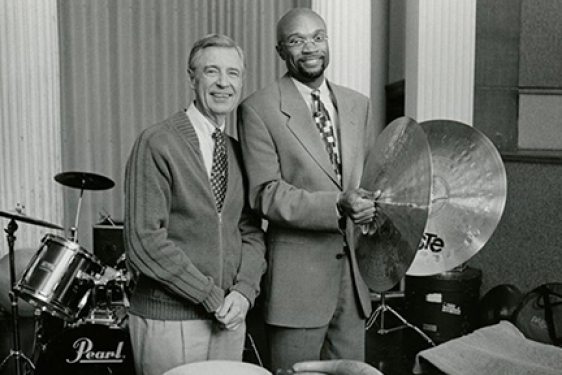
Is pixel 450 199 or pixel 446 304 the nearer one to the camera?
pixel 450 199

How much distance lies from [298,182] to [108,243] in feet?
7.87

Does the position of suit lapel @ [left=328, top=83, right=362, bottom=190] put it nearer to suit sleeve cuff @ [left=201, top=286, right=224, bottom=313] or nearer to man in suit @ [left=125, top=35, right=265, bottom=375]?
man in suit @ [left=125, top=35, right=265, bottom=375]

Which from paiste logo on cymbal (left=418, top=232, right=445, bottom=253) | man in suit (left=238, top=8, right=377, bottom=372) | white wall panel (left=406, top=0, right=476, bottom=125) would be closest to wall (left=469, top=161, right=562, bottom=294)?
white wall panel (left=406, top=0, right=476, bottom=125)

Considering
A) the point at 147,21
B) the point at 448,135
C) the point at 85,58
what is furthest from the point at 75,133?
the point at 448,135

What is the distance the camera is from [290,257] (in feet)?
6.23

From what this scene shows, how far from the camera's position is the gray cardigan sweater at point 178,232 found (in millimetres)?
1617

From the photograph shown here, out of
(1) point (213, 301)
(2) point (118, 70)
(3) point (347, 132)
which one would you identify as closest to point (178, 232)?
(1) point (213, 301)

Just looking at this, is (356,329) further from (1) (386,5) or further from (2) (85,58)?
(1) (386,5)

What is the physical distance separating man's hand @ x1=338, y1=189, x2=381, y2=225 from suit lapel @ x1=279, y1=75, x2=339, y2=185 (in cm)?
28

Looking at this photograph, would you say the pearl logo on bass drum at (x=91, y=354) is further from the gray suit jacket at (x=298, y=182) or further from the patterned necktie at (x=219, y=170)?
the patterned necktie at (x=219, y=170)

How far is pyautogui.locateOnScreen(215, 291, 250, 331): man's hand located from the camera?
5.47 feet

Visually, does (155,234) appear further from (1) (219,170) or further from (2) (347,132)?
(2) (347,132)

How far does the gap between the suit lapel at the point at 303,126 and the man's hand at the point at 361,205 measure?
28cm

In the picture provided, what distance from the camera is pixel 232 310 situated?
1.68 metres
